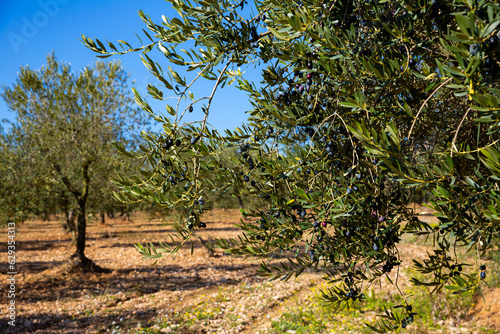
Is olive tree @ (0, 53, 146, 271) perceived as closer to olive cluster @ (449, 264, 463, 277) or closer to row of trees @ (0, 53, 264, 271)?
row of trees @ (0, 53, 264, 271)

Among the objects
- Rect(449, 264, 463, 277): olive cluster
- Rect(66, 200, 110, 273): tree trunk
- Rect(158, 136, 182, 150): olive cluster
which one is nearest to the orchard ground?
Rect(66, 200, 110, 273): tree trunk

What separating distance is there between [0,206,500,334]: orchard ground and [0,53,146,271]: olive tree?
92.5 inches

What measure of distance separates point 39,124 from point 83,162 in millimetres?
2494

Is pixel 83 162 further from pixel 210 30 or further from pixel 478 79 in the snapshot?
pixel 478 79

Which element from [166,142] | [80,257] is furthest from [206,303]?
[166,142]

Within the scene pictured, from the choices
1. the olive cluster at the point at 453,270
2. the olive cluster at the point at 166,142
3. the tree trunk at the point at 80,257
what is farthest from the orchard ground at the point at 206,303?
the olive cluster at the point at 166,142

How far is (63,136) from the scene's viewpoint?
12562 mm

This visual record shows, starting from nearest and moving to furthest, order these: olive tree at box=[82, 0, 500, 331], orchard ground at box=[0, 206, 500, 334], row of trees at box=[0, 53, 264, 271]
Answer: olive tree at box=[82, 0, 500, 331], orchard ground at box=[0, 206, 500, 334], row of trees at box=[0, 53, 264, 271]

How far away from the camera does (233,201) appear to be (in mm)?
45000

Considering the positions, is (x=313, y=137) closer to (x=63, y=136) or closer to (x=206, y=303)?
(x=206, y=303)

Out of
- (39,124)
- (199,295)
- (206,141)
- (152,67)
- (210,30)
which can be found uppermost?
(39,124)

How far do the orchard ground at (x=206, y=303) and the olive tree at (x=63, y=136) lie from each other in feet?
7.71

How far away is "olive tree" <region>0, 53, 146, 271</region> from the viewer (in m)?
12.1

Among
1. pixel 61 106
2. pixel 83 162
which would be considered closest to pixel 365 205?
pixel 83 162
